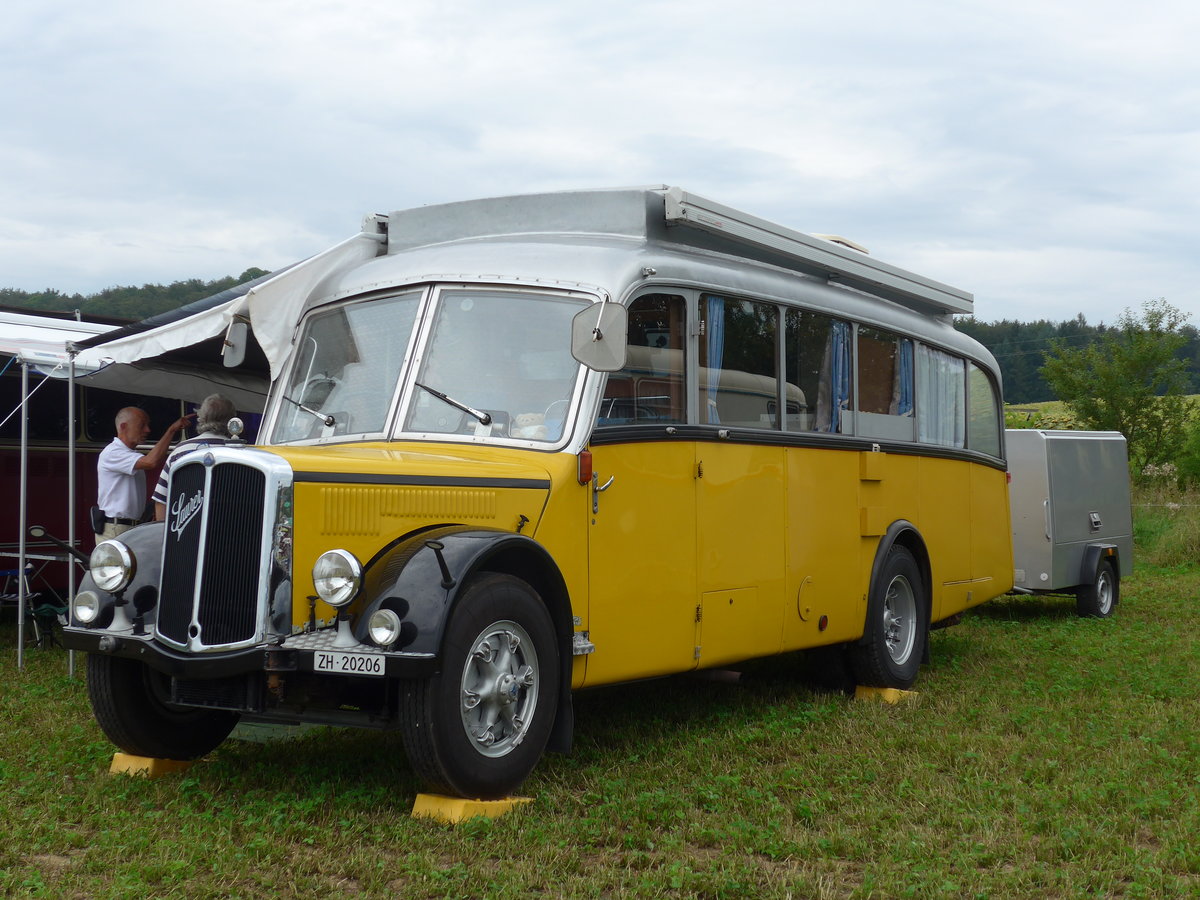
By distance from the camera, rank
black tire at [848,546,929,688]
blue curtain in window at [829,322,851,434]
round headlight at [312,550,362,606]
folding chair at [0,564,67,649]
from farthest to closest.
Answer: folding chair at [0,564,67,649]
black tire at [848,546,929,688]
blue curtain in window at [829,322,851,434]
round headlight at [312,550,362,606]

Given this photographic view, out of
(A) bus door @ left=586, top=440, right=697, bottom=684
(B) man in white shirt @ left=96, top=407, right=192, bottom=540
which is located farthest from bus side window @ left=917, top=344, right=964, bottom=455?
(B) man in white shirt @ left=96, top=407, right=192, bottom=540

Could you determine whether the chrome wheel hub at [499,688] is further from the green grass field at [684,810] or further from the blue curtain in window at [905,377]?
the blue curtain in window at [905,377]

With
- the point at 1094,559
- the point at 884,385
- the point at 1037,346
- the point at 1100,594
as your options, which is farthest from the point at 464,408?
the point at 1037,346

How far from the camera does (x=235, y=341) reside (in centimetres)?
729

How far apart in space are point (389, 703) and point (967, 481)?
631cm

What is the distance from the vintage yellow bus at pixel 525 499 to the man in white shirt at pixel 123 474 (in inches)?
127

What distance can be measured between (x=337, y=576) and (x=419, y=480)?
592 mm

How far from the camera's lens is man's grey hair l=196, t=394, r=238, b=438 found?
313 inches

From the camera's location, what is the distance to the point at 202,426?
796 cm

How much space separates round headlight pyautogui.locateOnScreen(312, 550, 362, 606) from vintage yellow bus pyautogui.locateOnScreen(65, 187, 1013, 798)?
0.5 inches

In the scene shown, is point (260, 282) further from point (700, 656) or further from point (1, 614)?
point (1, 614)

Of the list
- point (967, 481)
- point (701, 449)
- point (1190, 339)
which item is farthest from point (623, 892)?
point (1190, 339)

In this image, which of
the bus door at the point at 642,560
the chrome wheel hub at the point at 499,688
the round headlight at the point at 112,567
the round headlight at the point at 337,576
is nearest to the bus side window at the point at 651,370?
the bus door at the point at 642,560

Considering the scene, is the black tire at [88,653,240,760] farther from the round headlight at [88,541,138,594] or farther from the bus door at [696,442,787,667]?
the bus door at [696,442,787,667]
